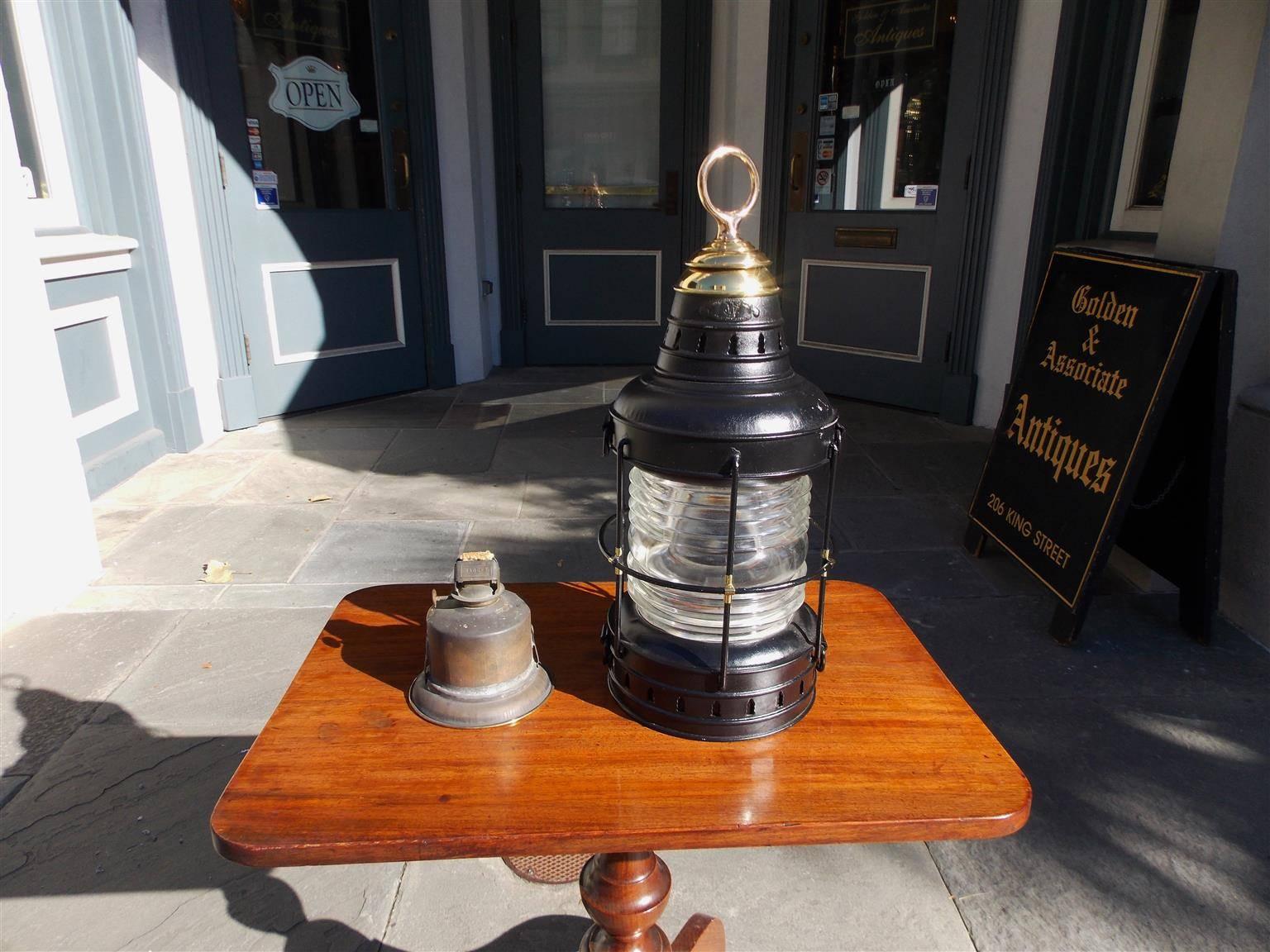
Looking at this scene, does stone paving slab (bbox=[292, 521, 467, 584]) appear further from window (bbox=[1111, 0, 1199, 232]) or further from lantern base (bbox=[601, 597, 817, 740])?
window (bbox=[1111, 0, 1199, 232])

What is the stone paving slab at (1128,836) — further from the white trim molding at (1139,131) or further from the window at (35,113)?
the window at (35,113)

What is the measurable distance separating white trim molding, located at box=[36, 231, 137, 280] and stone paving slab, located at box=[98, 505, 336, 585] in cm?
116

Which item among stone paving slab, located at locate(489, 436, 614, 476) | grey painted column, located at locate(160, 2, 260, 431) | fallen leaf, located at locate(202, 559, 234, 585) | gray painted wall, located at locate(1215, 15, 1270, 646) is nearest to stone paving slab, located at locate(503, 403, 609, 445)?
stone paving slab, located at locate(489, 436, 614, 476)

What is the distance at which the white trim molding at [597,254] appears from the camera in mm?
6914

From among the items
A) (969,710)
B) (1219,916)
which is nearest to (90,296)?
(969,710)

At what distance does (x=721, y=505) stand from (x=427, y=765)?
0.50 meters

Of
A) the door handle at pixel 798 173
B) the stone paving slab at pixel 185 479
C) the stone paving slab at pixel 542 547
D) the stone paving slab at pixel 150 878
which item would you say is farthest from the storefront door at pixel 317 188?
the stone paving slab at pixel 150 878

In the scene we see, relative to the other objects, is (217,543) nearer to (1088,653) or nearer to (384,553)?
(384,553)

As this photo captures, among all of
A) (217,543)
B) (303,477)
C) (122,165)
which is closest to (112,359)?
(122,165)

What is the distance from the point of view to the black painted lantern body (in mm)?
1042

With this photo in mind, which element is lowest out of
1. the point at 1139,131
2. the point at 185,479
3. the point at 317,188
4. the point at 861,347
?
Answer: the point at 185,479

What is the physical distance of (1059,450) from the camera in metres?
3.12

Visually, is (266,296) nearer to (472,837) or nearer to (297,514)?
(297,514)

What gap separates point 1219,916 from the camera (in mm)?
1818
